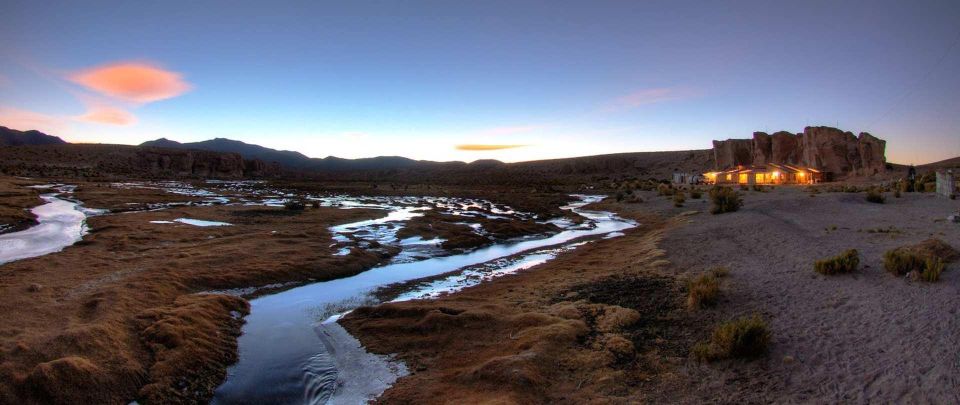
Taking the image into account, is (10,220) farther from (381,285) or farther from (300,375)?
(300,375)

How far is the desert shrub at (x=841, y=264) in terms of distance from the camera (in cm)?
980

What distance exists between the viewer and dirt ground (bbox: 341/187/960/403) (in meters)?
6.13

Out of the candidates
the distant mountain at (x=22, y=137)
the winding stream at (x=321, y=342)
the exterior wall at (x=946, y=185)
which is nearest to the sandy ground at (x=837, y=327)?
the winding stream at (x=321, y=342)

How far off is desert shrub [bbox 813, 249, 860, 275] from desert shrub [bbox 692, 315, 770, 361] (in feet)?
13.5

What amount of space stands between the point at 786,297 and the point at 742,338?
3.04 metres

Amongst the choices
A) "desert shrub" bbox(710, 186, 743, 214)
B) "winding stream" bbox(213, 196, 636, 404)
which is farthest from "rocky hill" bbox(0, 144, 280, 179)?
"desert shrub" bbox(710, 186, 743, 214)

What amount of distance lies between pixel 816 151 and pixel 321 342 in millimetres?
74339

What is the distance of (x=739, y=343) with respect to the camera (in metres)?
6.91

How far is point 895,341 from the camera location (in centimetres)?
663

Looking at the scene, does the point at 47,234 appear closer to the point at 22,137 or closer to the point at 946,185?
the point at 946,185

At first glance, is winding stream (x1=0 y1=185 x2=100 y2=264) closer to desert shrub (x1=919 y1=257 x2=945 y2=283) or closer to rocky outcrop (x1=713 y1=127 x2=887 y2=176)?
desert shrub (x1=919 y1=257 x2=945 y2=283)

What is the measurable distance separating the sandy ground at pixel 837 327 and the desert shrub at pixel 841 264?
0.65 feet

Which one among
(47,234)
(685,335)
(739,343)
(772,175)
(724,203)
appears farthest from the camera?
(772,175)

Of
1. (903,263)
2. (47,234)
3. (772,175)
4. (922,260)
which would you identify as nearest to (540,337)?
(903,263)
